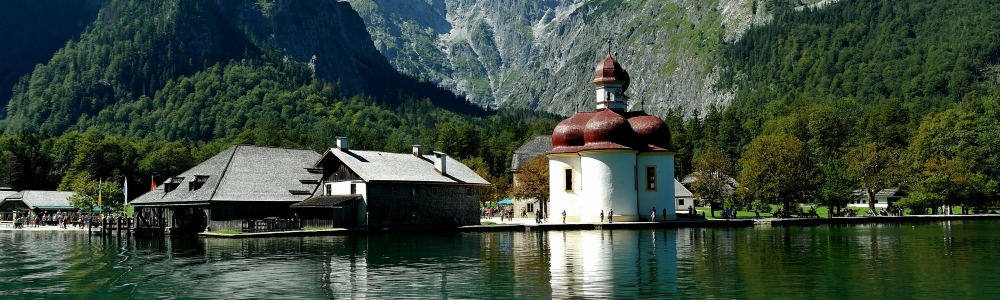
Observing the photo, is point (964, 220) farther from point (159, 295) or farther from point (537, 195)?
point (159, 295)

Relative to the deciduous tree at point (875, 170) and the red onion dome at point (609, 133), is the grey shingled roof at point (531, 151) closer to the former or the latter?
the red onion dome at point (609, 133)

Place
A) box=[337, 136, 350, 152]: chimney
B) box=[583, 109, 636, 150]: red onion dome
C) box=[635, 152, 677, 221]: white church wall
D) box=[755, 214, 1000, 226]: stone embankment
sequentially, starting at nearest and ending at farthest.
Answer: box=[337, 136, 350, 152]: chimney → box=[583, 109, 636, 150]: red onion dome → box=[635, 152, 677, 221]: white church wall → box=[755, 214, 1000, 226]: stone embankment

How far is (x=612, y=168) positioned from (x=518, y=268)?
3802 centimetres

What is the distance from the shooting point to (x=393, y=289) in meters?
28.5

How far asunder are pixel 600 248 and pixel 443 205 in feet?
89.7

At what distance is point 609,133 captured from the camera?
2852 inches

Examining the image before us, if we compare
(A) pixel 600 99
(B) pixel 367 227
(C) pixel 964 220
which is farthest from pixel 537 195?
(C) pixel 964 220

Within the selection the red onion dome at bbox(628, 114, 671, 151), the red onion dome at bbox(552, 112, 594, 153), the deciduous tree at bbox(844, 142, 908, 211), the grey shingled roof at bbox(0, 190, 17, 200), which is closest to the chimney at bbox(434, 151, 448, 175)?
the red onion dome at bbox(552, 112, 594, 153)

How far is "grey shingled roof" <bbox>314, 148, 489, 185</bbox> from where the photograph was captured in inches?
2648

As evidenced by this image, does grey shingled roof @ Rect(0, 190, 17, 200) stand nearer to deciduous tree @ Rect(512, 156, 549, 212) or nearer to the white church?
deciduous tree @ Rect(512, 156, 549, 212)

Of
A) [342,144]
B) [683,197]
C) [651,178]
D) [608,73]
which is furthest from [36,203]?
[683,197]

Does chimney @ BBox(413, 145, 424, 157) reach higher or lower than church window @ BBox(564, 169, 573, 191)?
higher

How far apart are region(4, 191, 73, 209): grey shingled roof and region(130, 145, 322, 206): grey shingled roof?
40.6m

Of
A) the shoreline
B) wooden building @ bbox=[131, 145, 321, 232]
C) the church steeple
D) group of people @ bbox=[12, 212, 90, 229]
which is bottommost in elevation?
the shoreline
